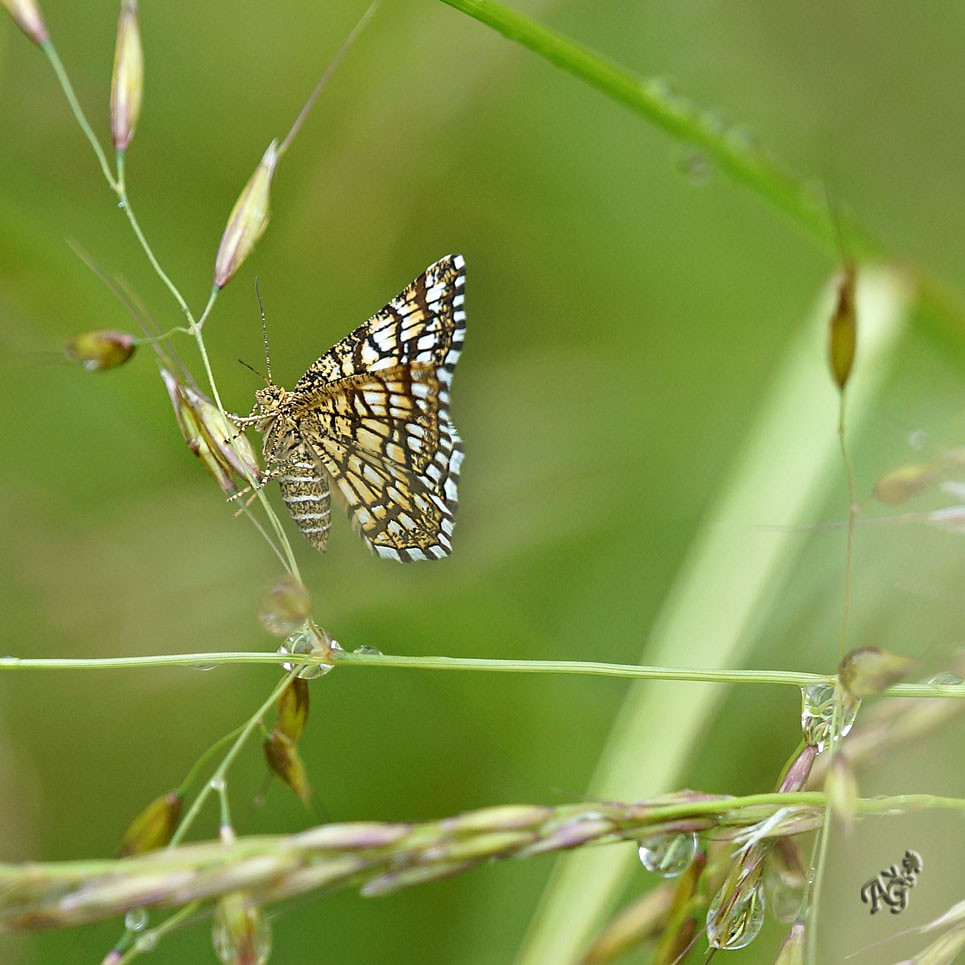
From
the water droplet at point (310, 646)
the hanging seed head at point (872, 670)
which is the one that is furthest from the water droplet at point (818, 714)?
the water droplet at point (310, 646)

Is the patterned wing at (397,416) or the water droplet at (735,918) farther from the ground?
the patterned wing at (397,416)

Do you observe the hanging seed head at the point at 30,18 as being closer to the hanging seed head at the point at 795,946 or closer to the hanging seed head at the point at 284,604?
the hanging seed head at the point at 284,604

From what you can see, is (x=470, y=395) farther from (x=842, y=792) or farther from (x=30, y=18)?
(x=842, y=792)

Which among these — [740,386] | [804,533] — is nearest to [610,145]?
[740,386]

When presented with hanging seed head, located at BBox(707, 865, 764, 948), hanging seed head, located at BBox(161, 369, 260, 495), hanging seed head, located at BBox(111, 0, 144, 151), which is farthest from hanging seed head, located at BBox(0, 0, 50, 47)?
hanging seed head, located at BBox(707, 865, 764, 948)

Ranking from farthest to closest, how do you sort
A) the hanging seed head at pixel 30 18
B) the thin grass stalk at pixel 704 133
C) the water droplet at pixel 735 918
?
1. the thin grass stalk at pixel 704 133
2. the hanging seed head at pixel 30 18
3. the water droplet at pixel 735 918

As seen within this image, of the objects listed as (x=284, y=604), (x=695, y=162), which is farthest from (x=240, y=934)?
(x=695, y=162)
